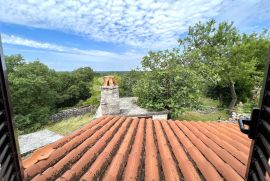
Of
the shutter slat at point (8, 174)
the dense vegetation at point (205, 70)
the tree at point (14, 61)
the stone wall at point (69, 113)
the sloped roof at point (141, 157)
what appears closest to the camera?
the shutter slat at point (8, 174)

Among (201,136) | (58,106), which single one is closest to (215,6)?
(201,136)

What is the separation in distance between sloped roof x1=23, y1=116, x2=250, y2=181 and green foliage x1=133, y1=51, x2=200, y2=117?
687cm

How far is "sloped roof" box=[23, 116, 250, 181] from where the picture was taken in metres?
1.95

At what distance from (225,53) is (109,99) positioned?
554 inches

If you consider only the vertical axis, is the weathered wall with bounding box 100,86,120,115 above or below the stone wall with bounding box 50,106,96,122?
above

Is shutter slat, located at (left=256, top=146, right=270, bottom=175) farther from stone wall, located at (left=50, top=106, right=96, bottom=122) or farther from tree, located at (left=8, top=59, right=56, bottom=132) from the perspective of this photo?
stone wall, located at (left=50, top=106, right=96, bottom=122)

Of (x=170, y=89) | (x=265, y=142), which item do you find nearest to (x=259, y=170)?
(x=265, y=142)

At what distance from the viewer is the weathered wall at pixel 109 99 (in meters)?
7.71

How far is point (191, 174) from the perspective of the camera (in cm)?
193

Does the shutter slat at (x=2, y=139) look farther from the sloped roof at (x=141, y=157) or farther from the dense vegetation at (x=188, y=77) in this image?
the dense vegetation at (x=188, y=77)

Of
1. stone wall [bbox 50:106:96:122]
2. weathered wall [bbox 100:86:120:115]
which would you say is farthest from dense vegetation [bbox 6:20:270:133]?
weathered wall [bbox 100:86:120:115]

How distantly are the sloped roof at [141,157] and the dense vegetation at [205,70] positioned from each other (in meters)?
6.81

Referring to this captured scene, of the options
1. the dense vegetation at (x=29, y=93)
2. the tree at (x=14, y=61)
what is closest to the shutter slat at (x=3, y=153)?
the dense vegetation at (x=29, y=93)

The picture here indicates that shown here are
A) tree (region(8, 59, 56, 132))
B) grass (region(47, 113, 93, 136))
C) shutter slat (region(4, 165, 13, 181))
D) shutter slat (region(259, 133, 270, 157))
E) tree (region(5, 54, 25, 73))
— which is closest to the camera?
shutter slat (region(259, 133, 270, 157))
